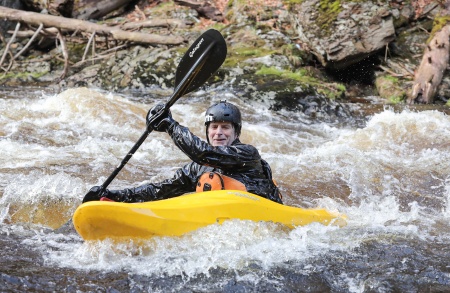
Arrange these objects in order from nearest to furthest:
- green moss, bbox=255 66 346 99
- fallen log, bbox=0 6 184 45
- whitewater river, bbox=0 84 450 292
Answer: whitewater river, bbox=0 84 450 292 → green moss, bbox=255 66 346 99 → fallen log, bbox=0 6 184 45

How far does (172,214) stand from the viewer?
399 cm

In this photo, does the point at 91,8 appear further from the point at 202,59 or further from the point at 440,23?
the point at 202,59

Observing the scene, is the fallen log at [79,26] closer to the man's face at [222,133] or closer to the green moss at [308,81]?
the green moss at [308,81]

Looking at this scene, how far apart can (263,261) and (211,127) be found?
1234mm

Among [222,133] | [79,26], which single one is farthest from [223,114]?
[79,26]

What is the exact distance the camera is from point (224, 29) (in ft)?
43.4

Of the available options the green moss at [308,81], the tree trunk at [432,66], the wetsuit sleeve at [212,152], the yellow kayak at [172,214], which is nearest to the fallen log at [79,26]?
the green moss at [308,81]

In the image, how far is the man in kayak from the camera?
427 cm

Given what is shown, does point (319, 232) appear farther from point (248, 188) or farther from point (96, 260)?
point (96, 260)

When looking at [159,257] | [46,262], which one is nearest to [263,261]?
[159,257]

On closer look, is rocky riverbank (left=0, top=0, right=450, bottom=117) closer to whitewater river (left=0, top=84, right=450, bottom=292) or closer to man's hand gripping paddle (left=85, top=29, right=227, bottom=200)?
whitewater river (left=0, top=84, right=450, bottom=292)

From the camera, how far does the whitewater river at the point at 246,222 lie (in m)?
3.68

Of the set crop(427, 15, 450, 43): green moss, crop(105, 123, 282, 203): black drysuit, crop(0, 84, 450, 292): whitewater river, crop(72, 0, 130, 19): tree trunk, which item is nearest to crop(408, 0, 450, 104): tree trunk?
crop(427, 15, 450, 43): green moss

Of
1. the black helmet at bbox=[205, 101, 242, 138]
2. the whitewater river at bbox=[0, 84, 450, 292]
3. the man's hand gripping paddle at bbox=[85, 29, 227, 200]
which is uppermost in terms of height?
the man's hand gripping paddle at bbox=[85, 29, 227, 200]
